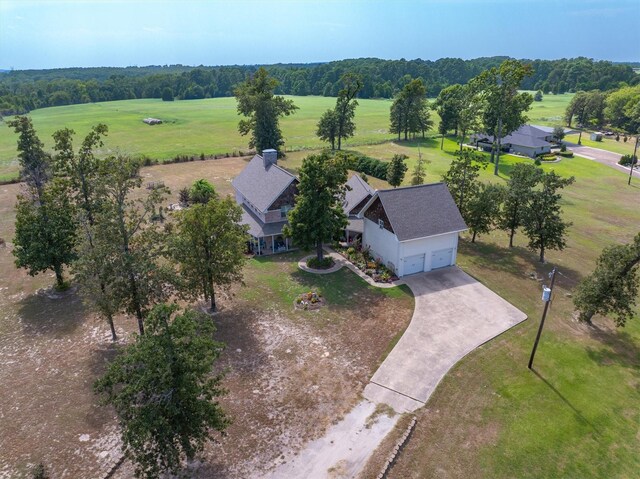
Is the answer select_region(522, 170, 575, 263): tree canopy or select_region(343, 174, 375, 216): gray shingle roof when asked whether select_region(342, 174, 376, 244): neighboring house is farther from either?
select_region(522, 170, 575, 263): tree canopy

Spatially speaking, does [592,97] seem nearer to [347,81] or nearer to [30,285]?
[347,81]

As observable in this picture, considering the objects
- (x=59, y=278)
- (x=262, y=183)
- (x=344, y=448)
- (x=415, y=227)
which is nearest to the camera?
(x=344, y=448)

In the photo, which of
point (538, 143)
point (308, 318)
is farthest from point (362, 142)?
point (308, 318)

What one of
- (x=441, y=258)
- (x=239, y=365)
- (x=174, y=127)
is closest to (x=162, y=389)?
(x=239, y=365)

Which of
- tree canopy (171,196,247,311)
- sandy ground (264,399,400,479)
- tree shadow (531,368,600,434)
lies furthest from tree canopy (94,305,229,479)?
tree shadow (531,368,600,434)

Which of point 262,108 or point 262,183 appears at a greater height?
point 262,108

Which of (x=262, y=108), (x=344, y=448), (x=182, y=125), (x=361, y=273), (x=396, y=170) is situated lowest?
(x=344, y=448)

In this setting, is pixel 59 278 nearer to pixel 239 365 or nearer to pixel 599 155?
pixel 239 365
